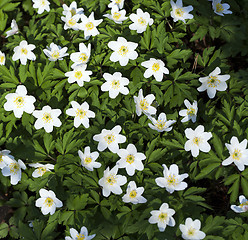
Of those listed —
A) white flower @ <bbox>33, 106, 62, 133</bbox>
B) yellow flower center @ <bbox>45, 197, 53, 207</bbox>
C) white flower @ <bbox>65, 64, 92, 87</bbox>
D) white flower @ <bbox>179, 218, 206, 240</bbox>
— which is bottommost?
white flower @ <bbox>179, 218, 206, 240</bbox>

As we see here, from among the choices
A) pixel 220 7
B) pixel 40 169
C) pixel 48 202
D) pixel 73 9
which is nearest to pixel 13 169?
pixel 40 169

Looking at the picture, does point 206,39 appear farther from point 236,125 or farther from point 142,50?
point 236,125

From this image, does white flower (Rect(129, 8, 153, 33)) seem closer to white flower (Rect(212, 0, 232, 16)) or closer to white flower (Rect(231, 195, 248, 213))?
white flower (Rect(212, 0, 232, 16))

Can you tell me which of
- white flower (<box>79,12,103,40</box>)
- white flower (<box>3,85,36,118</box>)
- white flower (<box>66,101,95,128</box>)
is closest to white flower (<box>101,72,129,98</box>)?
white flower (<box>66,101,95,128</box>)

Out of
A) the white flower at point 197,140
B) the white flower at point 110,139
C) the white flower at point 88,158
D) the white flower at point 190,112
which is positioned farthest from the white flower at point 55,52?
the white flower at point 197,140

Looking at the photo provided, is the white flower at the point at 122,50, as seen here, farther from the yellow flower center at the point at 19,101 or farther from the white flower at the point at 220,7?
the white flower at the point at 220,7
